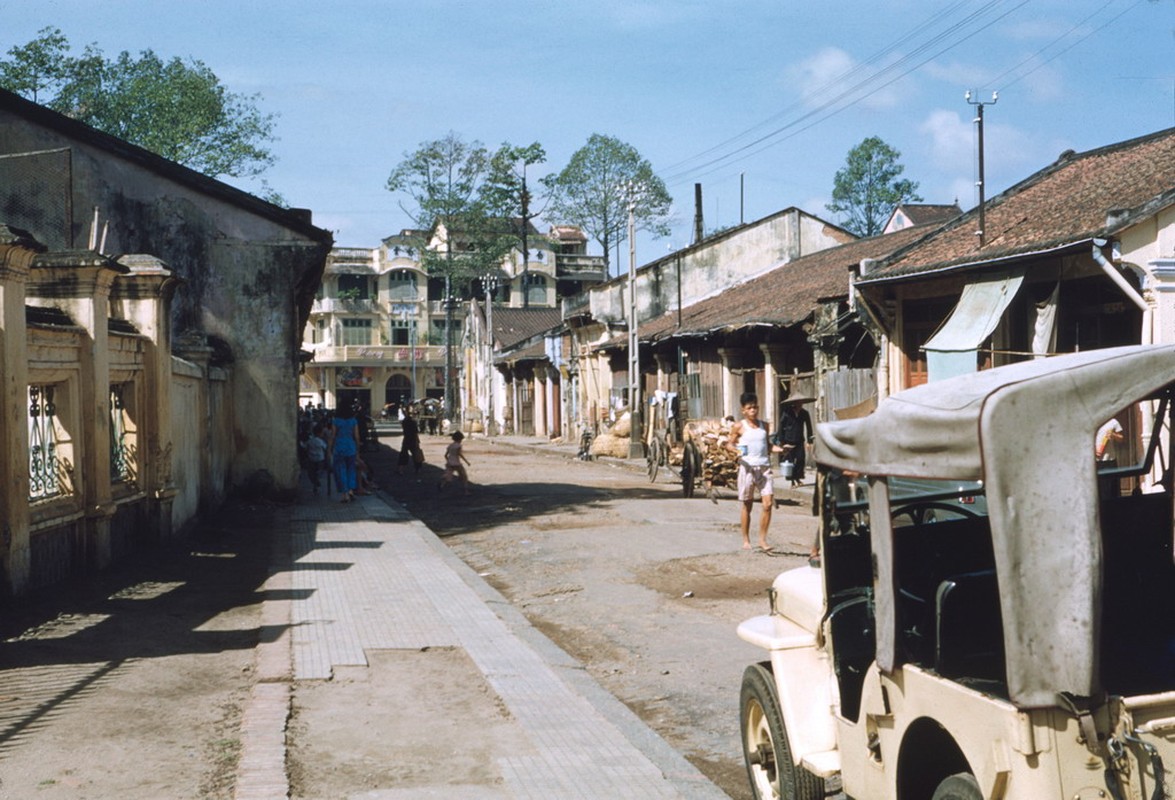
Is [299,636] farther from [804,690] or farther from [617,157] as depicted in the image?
[617,157]

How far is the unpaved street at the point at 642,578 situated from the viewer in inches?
294

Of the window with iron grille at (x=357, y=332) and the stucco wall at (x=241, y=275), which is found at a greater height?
the window with iron grille at (x=357, y=332)

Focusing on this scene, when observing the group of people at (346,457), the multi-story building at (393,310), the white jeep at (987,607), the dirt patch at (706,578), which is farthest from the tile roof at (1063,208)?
the multi-story building at (393,310)

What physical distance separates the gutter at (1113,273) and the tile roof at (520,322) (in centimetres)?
5072

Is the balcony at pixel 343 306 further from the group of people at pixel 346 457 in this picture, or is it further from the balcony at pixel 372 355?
the group of people at pixel 346 457

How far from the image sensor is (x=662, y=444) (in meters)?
25.9

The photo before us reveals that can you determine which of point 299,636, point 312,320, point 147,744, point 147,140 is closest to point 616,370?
point 147,140

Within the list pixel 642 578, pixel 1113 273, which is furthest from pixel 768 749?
pixel 1113 273

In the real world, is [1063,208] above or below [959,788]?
above

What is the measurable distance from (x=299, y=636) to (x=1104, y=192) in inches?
536

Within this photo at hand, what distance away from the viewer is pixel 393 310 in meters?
81.6

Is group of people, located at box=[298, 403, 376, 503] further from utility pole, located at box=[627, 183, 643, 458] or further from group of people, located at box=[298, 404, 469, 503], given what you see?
utility pole, located at box=[627, 183, 643, 458]

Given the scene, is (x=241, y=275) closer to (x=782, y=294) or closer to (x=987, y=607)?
(x=782, y=294)

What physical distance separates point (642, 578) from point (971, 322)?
7884 mm
